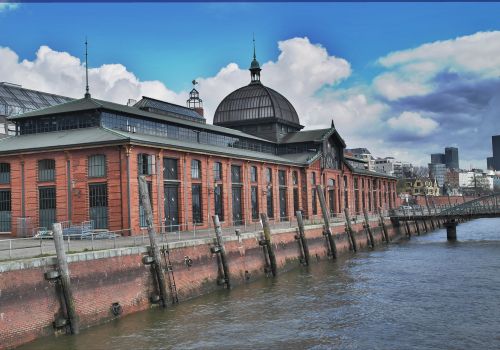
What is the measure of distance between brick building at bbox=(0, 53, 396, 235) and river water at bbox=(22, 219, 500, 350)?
1139 cm

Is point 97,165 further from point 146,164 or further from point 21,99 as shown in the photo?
point 21,99

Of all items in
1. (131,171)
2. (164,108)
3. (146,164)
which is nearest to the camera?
(131,171)

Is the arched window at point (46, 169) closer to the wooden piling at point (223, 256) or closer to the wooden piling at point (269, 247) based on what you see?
the wooden piling at point (223, 256)

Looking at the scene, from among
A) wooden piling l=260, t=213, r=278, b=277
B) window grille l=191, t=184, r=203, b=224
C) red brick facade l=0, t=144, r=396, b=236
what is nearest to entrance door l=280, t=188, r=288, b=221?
red brick facade l=0, t=144, r=396, b=236

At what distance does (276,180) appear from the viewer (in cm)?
6069

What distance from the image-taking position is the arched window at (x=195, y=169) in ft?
150

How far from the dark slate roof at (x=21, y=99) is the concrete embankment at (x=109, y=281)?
2039 inches

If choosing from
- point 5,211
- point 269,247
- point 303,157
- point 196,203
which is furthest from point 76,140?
point 303,157

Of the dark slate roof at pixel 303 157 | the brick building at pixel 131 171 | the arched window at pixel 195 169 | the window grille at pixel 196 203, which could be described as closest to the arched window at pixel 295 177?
the brick building at pixel 131 171

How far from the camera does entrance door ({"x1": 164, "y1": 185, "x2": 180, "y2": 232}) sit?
4219 cm

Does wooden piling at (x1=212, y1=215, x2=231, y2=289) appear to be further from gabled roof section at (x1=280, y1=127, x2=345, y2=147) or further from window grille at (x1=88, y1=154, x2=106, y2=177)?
gabled roof section at (x1=280, y1=127, x2=345, y2=147)

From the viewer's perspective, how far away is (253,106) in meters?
76.6

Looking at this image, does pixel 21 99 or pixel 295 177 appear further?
pixel 21 99

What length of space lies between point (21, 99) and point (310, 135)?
134 feet
